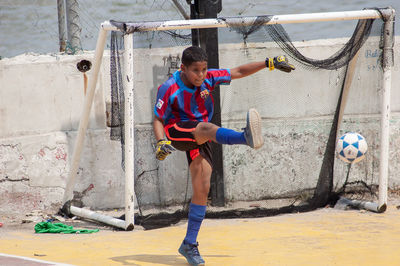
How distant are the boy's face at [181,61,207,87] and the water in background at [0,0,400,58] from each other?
3683 mm

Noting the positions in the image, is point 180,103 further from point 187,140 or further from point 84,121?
point 84,121

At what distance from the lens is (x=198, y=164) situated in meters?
5.37

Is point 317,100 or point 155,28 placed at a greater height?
point 155,28

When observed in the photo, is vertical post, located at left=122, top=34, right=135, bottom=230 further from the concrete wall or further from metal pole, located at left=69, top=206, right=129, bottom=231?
the concrete wall

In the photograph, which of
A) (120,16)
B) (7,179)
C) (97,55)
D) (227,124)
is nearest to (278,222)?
(227,124)

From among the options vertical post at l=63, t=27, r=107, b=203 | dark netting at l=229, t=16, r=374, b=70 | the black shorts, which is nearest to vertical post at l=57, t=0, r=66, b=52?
vertical post at l=63, t=27, r=107, b=203

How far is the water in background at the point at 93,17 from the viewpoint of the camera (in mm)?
9273

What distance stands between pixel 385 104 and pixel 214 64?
2.04 metres

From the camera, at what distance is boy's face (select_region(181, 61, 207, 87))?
5.32 meters

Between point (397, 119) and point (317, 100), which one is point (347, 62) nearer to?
point (317, 100)

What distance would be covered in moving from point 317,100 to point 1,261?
4.43 meters

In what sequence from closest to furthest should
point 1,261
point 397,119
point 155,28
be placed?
point 1,261 → point 155,28 → point 397,119

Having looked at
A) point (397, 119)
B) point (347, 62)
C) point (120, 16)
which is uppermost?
point (120, 16)

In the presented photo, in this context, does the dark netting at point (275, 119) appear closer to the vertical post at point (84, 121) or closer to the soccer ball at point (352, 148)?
the vertical post at point (84, 121)
